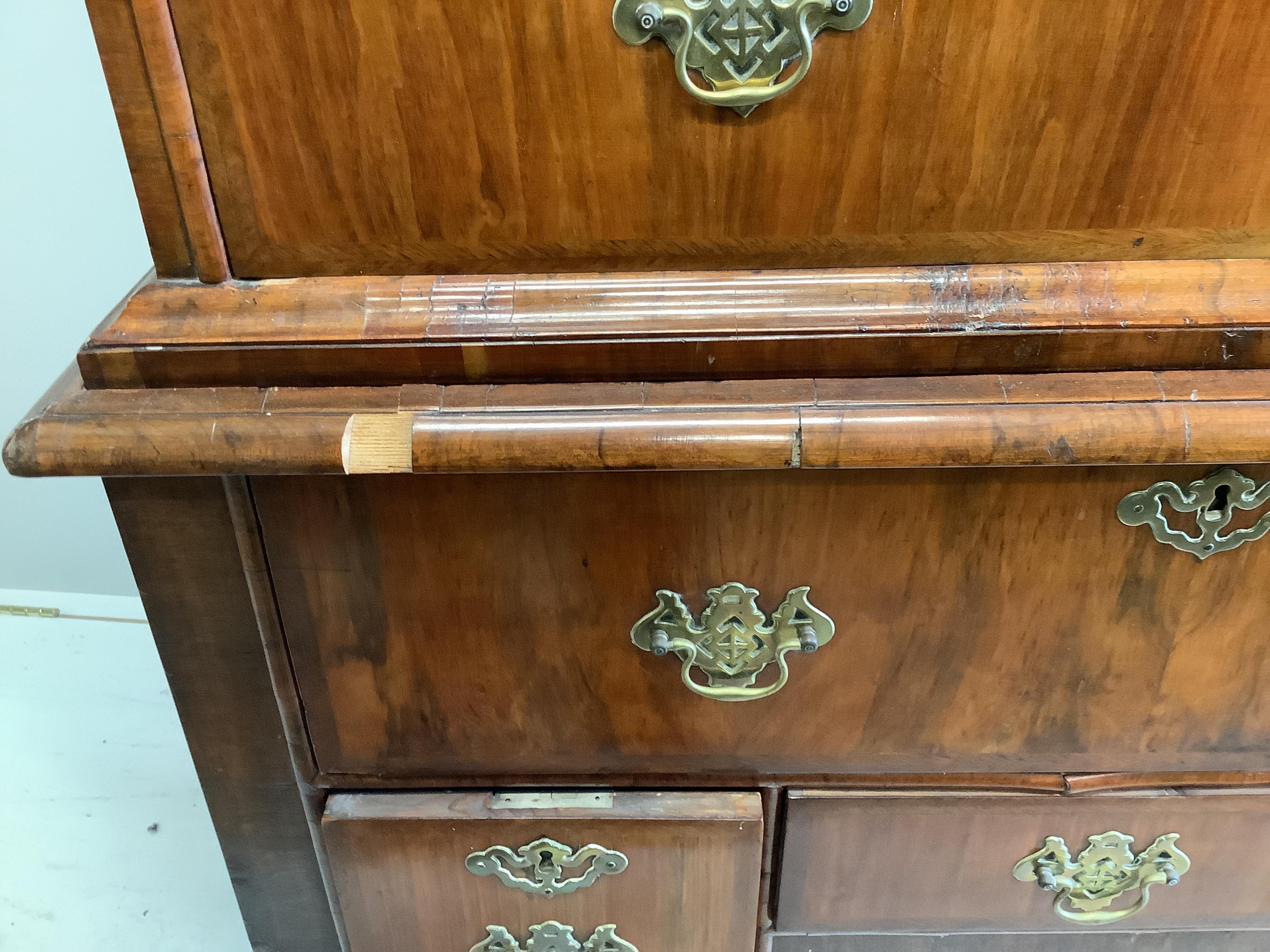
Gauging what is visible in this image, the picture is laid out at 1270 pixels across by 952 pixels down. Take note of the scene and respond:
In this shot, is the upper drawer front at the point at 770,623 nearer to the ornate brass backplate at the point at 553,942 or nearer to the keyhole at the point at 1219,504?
the keyhole at the point at 1219,504

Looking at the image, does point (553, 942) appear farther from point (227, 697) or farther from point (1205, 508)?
point (1205, 508)

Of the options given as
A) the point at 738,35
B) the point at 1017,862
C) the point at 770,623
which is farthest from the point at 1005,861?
the point at 738,35

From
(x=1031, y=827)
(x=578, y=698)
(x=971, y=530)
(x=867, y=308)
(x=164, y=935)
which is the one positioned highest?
(x=867, y=308)

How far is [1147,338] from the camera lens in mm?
418

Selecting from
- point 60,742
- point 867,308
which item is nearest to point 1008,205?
point 867,308

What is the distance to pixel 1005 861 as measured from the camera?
577 mm

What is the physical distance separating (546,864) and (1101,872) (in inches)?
13.4

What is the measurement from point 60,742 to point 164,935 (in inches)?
10.5

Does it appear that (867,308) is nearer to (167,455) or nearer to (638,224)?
(638,224)

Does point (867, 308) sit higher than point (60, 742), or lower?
higher

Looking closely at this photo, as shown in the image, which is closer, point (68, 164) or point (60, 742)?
point (68, 164)

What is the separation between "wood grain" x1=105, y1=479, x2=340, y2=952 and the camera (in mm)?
468

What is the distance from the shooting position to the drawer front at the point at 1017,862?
0.55 m

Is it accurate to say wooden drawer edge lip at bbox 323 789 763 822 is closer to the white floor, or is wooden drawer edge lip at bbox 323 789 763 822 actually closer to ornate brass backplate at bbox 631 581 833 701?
ornate brass backplate at bbox 631 581 833 701
